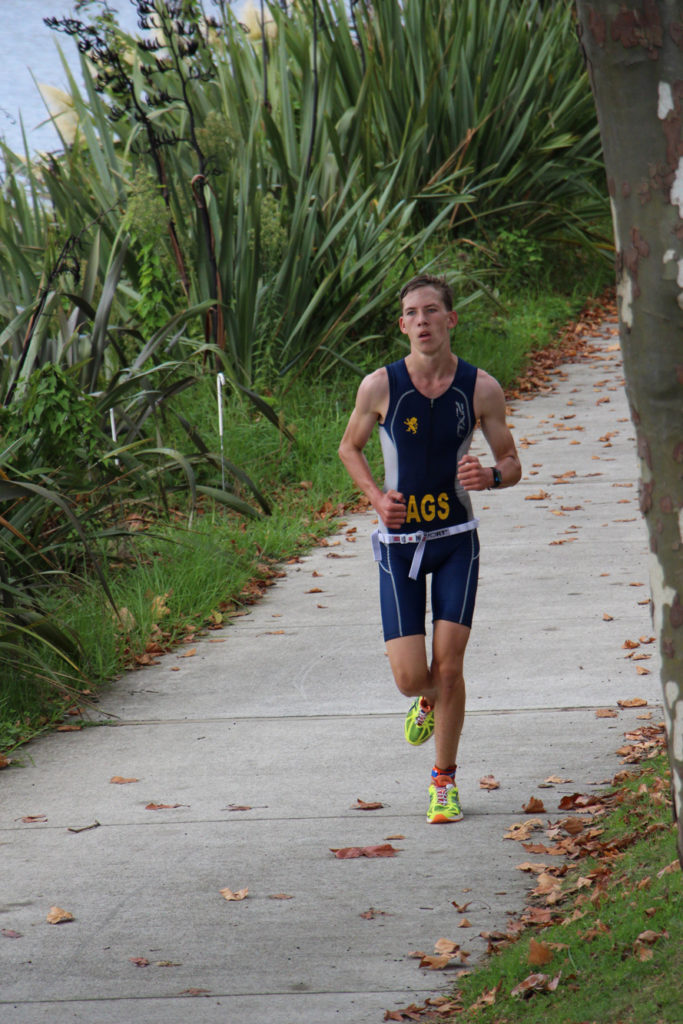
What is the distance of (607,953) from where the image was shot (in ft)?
11.9

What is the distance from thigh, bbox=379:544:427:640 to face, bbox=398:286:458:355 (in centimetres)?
75

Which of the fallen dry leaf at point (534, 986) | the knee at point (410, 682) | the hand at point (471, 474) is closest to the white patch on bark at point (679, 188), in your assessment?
the fallen dry leaf at point (534, 986)

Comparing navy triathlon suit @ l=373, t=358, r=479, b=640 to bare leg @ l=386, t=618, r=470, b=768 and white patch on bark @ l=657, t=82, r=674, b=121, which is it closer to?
bare leg @ l=386, t=618, r=470, b=768

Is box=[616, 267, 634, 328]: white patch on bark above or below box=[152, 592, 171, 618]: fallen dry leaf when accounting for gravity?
above

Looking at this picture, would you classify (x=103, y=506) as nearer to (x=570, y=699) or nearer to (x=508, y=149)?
(x=570, y=699)

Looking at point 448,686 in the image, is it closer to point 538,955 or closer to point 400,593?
point 400,593

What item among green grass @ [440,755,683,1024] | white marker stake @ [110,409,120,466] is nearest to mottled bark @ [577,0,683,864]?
green grass @ [440,755,683,1024]

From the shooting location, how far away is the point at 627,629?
7227 millimetres

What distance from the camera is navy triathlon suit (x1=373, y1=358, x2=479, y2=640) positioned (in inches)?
200

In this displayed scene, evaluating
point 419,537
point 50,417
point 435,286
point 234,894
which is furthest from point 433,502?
point 50,417

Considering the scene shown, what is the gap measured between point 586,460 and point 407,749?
235 inches

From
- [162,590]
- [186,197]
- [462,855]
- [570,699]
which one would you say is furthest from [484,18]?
[462,855]

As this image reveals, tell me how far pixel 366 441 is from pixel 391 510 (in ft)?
1.13

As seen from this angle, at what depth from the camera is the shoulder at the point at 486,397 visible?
515 cm
